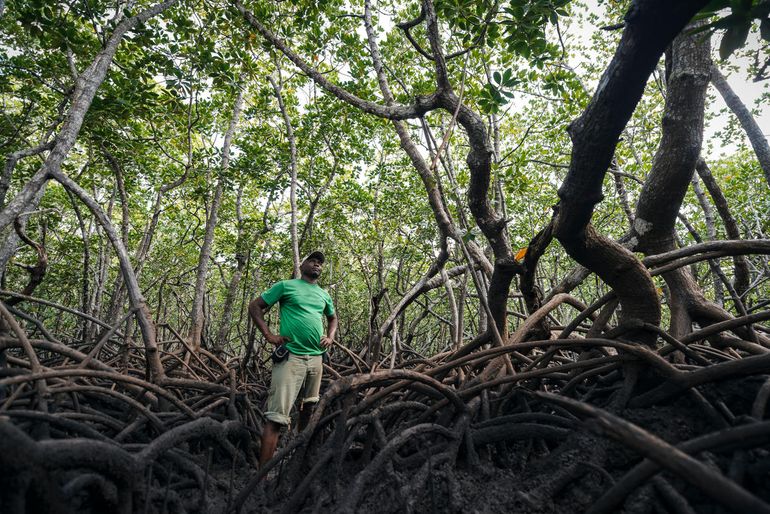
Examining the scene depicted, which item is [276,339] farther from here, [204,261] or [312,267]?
[204,261]

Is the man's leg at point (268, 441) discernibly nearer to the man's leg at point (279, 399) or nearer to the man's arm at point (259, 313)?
the man's leg at point (279, 399)

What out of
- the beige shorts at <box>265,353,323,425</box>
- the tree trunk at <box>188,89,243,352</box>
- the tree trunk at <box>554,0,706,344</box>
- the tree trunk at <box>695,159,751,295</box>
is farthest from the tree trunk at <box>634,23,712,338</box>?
the tree trunk at <box>188,89,243,352</box>

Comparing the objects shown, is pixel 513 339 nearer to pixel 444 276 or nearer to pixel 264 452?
pixel 444 276

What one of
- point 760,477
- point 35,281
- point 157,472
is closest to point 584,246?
point 760,477

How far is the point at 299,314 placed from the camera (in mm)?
2867

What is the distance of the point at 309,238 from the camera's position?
8859 mm

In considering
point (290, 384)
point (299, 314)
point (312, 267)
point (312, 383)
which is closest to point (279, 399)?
point (290, 384)

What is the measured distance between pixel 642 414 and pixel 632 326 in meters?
0.51

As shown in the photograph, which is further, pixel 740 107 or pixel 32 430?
pixel 740 107

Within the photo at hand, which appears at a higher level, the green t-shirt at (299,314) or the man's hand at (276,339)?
the green t-shirt at (299,314)

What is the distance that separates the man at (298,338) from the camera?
8.66 feet

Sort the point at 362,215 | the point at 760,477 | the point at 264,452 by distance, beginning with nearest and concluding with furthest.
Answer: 1. the point at 760,477
2. the point at 264,452
3. the point at 362,215

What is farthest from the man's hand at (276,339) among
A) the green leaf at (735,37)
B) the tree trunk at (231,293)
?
the tree trunk at (231,293)

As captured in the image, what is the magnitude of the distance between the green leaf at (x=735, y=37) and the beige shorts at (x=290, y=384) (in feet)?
9.07
